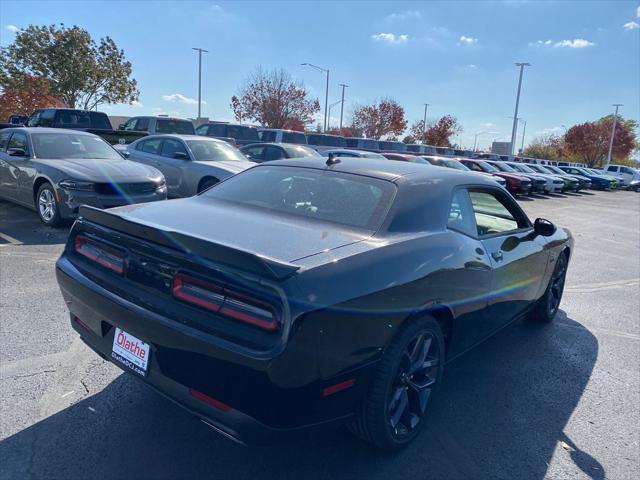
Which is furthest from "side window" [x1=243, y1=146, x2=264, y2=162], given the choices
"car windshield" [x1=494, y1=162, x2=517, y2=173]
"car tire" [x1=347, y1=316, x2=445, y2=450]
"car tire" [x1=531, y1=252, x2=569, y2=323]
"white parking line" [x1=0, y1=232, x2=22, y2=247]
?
"car windshield" [x1=494, y1=162, x2=517, y2=173]

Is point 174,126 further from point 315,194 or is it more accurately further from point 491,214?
point 315,194

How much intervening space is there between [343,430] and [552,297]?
124 inches

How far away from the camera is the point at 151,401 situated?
9.73ft

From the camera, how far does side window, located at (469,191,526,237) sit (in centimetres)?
367

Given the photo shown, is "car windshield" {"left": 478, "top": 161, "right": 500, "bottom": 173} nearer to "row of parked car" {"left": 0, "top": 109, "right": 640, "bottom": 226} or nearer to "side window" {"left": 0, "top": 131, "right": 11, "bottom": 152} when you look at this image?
"row of parked car" {"left": 0, "top": 109, "right": 640, "bottom": 226}

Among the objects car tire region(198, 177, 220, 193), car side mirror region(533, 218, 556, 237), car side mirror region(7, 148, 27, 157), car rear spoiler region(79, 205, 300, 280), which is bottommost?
car tire region(198, 177, 220, 193)

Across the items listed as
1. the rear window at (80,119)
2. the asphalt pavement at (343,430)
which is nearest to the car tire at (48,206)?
the asphalt pavement at (343,430)

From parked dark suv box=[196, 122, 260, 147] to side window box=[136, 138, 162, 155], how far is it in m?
7.36

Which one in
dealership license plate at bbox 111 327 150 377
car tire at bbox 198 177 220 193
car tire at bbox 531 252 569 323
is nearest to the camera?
dealership license plate at bbox 111 327 150 377

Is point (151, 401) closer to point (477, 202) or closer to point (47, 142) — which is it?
point (477, 202)

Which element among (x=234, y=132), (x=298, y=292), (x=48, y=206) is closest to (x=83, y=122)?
(x=234, y=132)

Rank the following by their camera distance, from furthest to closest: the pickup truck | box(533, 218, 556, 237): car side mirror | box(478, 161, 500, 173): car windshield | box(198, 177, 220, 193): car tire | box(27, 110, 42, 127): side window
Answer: box(478, 161, 500, 173): car windshield < box(27, 110, 42, 127): side window < the pickup truck < box(198, 177, 220, 193): car tire < box(533, 218, 556, 237): car side mirror

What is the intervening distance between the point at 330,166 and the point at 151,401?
1981 millimetres

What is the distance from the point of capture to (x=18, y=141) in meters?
8.01
